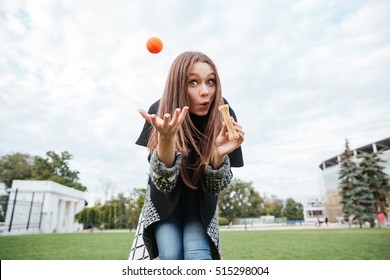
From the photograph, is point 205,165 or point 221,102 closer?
point 205,165

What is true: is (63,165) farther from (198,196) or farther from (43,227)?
(198,196)

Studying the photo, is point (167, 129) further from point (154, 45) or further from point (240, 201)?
point (240, 201)

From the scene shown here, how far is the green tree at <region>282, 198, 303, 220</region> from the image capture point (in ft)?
199

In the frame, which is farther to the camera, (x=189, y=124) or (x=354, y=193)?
(x=354, y=193)

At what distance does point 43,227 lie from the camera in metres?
23.3

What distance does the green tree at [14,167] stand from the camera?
3478 centimetres

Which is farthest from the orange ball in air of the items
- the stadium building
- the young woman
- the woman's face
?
the stadium building

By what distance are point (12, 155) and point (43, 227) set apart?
17.8 m

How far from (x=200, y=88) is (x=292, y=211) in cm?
6513

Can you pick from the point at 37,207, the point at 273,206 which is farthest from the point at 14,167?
the point at 273,206

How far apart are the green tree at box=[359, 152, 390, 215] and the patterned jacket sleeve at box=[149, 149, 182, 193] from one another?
26.5 metres

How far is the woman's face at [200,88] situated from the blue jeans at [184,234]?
42 cm

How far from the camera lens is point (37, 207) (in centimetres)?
2328
